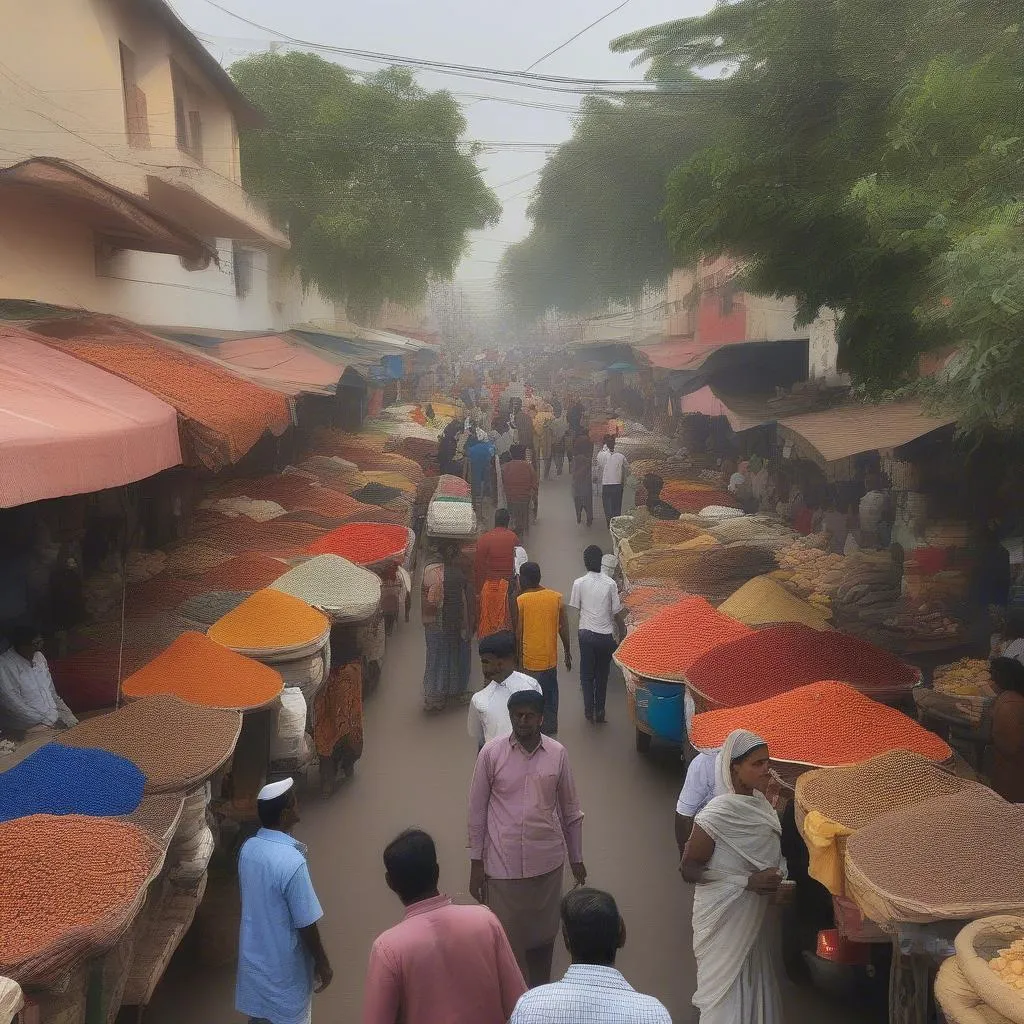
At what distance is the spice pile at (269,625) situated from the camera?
22.3 feet

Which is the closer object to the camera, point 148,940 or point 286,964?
point 286,964

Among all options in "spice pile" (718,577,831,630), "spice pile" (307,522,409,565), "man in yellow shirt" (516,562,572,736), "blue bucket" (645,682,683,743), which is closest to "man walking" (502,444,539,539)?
"spice pile" (307,522,409,565)

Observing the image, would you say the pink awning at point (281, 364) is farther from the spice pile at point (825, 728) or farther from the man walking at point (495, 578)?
the spice pile at point (825, 728)

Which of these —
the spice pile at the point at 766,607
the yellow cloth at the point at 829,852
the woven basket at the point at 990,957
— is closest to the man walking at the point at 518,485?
the spice pile at the point at 766,607

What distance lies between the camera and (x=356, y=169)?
25.0 m

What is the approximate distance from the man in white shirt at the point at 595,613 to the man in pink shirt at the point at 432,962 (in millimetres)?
4990

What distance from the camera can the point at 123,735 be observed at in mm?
4703

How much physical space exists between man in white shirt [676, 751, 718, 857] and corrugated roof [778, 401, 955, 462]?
14.3 ft

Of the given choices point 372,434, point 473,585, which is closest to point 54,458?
point 473,585

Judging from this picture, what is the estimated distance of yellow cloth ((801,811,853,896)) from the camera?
397 cm

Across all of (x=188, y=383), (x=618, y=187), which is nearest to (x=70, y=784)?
(x=188, y=383)

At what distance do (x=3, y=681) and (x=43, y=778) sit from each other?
1.70m

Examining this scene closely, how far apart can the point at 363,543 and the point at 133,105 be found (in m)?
6.40

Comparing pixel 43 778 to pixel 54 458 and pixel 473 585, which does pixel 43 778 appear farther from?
pixel 473 585
